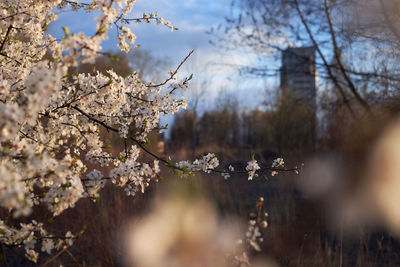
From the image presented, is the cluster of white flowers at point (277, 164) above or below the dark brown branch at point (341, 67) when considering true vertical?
below

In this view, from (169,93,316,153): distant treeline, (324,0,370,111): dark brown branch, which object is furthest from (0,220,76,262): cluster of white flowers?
(169,93,316,153): distant treeline

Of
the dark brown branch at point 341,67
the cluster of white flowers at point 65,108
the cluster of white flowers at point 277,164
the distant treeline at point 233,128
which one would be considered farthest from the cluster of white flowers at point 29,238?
the distant treeline at point 233,128

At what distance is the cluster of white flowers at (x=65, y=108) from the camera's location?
1.46 m

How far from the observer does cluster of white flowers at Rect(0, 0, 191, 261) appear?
4.79 ft

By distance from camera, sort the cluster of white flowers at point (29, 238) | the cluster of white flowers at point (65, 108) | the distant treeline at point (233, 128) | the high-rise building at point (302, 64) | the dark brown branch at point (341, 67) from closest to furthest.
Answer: the cluster of white flowers at point (65, 108) → the cluster of white flowers at point (29, 238) → the dark brown branch at point (341, 67) → the high-rise building at point (302, 64) → the distant treeline at point (233, 128)

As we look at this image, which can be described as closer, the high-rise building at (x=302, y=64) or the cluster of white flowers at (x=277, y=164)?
the cluster of white flowers at (x=277, y=164)

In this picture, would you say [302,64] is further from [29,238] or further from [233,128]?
[233,128]

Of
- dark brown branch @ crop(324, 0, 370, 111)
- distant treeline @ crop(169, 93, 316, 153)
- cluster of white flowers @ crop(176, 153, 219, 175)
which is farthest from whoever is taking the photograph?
distant treeline @ crop(169, 93, 316, 153)

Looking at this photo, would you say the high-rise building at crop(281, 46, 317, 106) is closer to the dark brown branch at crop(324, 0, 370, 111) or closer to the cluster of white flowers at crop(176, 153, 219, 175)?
the dark brown branch at crop(324, 0, 370, 111)

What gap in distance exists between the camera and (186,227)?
3988 millimetres

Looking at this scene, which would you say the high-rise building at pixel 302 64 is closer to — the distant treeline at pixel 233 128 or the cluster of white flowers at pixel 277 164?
the cluster of white flowers at pixel 277 164

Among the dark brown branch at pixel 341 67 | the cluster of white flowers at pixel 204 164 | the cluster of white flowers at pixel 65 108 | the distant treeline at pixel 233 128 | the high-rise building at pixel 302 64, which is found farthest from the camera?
the distant treeline at pixel 233 128

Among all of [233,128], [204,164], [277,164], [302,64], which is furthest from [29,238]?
[233,128]

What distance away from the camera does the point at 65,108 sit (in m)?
2.18
